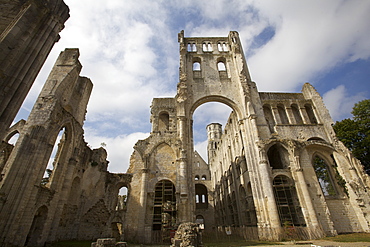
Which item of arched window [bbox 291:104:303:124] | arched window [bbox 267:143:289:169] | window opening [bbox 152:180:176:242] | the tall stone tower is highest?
arched window [bbox 291:104:303:124]

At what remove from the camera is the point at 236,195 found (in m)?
19.7

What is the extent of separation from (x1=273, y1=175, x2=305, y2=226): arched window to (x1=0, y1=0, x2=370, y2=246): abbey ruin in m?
0.08

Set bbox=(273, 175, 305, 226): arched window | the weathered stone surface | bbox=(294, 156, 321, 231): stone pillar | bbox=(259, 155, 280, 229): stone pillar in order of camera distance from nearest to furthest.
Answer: the weathered stone surface < bbox=(294, 156, 321, 231): stone pillar < bbox=(259, 155, 280, 229): stone pillar < bbox=(273, 175, 305, 226): arched window

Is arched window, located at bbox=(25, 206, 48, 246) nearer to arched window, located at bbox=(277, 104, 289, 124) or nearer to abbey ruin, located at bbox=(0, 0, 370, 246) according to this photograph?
abbey ruin, located at bbox=(0, 0, 370, 246)

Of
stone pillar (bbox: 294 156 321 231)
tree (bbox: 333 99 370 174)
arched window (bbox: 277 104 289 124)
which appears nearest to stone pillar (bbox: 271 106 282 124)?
arched window (bbox: 277 104 289 124)

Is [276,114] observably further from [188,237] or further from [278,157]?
[188,237]

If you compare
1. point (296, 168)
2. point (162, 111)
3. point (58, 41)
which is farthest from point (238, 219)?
point (58, 41)

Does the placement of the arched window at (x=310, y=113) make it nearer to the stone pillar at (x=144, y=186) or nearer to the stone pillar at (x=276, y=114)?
the stone pillar at (x=276, y=114)

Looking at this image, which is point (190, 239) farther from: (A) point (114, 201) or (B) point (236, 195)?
(B) point (236, 195)

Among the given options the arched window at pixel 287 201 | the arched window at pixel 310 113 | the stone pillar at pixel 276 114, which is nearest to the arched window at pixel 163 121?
the stone pillar at pixel 276 114

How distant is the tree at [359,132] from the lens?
1844 centimetres

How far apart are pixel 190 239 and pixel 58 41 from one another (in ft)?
30.2

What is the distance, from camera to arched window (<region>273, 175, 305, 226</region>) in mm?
14633

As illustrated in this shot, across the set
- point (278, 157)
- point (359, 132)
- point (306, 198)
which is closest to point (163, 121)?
point (278, 157)
